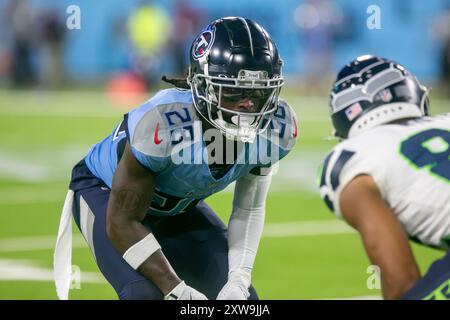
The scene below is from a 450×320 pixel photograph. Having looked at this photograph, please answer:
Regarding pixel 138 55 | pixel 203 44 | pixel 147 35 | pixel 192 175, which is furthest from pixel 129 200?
pixel 147 35

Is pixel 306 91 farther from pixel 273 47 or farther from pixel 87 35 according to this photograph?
pixel 273 47

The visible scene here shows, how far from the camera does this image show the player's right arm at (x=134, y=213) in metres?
3.86

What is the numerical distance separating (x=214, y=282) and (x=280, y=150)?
668 millimetres

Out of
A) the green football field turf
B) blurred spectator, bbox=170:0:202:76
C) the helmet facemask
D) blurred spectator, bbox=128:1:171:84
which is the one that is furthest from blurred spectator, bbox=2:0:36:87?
the helmet facemask

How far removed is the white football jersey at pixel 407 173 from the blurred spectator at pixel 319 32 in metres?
14.4

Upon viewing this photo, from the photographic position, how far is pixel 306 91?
1792 cm

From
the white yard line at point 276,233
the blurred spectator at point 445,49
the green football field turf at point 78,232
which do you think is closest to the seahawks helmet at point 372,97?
the green football field turf at point 78,232

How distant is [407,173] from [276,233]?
14.5 feet

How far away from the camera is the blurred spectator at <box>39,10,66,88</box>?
17.7 metres

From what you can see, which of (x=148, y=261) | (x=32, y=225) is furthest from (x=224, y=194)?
(x=148, y=261)

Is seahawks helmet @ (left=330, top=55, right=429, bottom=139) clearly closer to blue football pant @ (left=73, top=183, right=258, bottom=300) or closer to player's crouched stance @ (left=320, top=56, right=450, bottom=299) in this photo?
player's crouched stance @ (left=320, top=56, right=450, bottom=299)

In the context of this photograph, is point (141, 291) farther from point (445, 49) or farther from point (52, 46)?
point (52, 46)

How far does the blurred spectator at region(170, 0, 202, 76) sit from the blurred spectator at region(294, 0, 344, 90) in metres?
1.97
